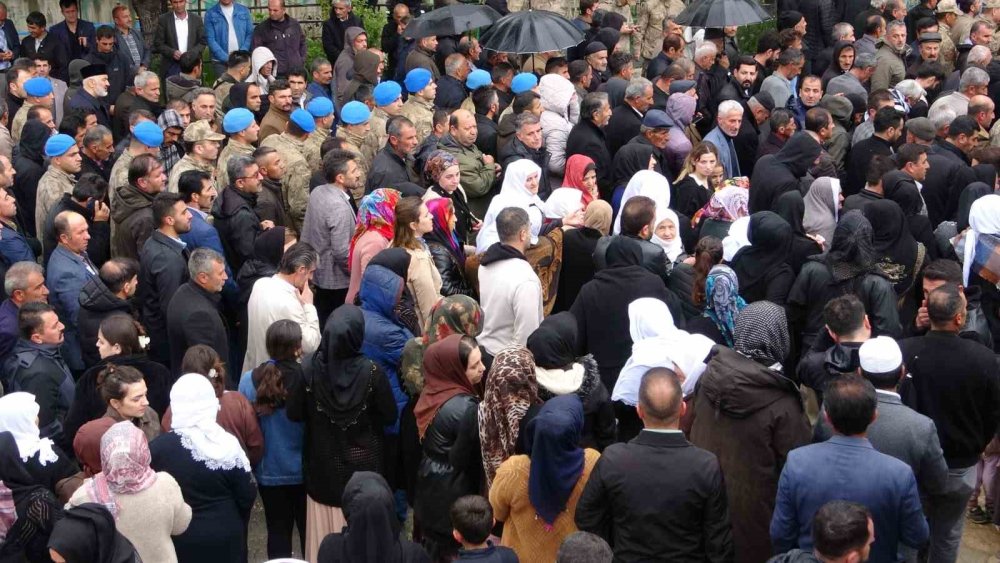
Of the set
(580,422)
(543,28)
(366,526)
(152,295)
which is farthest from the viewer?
(543,28)

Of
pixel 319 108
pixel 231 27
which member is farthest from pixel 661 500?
pixel 231 27

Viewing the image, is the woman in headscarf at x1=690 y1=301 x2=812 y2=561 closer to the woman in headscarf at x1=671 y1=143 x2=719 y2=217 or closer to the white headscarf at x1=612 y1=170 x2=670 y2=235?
the white headscarf at x1=612 y1=170 x2=670 y2=235

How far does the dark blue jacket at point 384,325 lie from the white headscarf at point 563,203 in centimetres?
185

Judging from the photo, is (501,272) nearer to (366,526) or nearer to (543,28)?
(366,526)

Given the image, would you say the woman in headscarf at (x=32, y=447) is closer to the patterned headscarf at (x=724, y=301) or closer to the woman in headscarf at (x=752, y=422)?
the woman in headscarf at (x=752, y=422)

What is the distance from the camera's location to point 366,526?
15.3 feet

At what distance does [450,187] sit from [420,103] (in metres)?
2.45

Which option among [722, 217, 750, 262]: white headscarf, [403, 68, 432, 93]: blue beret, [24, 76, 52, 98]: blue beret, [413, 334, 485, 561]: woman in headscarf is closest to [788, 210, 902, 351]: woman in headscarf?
[722, 217, 750, 262]: white headscarf

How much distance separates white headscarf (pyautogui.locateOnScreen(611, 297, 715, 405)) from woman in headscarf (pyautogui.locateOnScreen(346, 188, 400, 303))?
7.37 feet

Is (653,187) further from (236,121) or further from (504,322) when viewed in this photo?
(236,121)

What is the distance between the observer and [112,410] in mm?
5996

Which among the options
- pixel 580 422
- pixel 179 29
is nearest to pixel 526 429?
pixel 580 422

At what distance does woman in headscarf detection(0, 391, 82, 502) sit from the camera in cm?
559

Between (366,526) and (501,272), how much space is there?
2.85 meters
